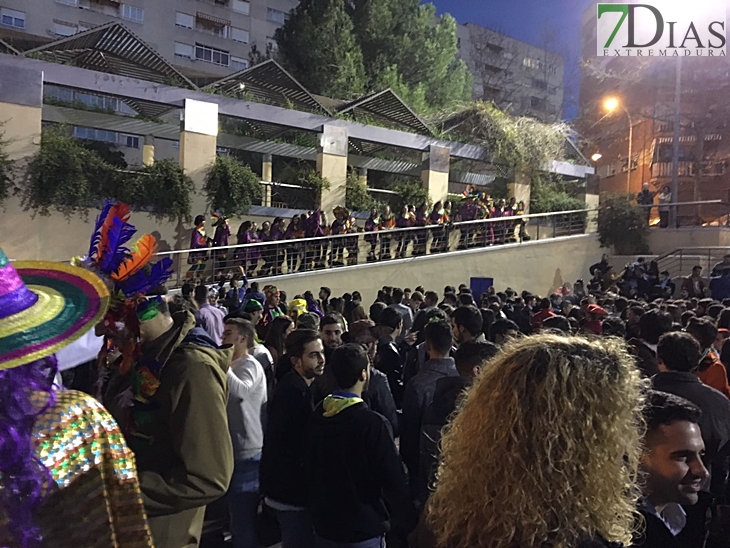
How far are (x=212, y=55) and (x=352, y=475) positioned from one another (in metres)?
40.7

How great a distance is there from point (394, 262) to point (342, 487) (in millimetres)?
14030

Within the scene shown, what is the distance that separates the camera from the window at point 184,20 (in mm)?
38062

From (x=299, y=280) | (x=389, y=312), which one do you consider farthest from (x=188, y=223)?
(x=389, y=312)

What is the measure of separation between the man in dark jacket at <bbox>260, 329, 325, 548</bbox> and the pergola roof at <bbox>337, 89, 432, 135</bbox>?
17.1 m

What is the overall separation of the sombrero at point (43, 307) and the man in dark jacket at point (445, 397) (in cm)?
228

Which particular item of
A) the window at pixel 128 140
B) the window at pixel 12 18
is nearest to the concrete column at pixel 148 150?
the window at pixel 128 140

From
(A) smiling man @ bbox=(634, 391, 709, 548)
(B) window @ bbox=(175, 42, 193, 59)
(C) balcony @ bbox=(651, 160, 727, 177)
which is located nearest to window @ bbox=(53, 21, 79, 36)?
(B) window @ bbox=(175, 42, 193, 59)

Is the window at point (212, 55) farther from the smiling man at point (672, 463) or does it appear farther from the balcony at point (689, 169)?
the smiling man at point (672, 463)

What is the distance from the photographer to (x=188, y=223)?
1636cm

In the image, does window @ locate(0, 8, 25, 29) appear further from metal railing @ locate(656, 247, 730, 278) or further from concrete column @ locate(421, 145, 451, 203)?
metal railing @ locate(656, 247, 730, 278)

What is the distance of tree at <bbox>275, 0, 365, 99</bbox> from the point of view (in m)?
27.0

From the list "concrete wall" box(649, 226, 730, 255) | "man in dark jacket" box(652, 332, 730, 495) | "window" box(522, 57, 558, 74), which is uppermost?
"window" box(522, 57, 558, 74)

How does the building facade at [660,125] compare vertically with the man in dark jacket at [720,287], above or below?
above

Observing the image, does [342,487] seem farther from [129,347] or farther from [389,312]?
[389,312]
